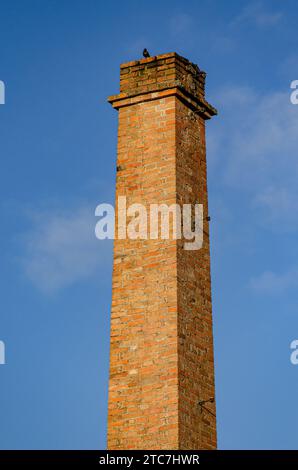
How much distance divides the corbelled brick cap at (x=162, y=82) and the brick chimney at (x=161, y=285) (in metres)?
0.02

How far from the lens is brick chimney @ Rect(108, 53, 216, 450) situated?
12594 mm

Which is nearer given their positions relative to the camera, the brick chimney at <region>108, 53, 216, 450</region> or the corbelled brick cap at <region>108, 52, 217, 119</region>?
the brick chimney at <region>108, 53, 216, 450</region>

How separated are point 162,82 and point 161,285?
2.98 metres

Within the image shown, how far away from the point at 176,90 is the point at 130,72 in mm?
944

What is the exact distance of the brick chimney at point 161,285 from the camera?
1259 cm

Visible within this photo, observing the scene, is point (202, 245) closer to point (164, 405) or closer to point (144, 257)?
point (144, 257)

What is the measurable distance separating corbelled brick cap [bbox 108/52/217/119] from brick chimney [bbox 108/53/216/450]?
0.05ft

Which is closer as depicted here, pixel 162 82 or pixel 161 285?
pixel 161 285

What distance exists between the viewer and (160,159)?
13844mm

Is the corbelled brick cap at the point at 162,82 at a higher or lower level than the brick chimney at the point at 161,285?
higher

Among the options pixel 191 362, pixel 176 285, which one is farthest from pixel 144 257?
pixel 191 362

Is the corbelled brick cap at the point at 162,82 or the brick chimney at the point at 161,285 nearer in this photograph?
the brick chimney at the point at 161,285

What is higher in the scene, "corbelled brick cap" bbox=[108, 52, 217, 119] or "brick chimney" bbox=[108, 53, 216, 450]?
"corbelled brick cap" bbox=[108, 52, 217, 119]

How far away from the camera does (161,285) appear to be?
43.0 feet
